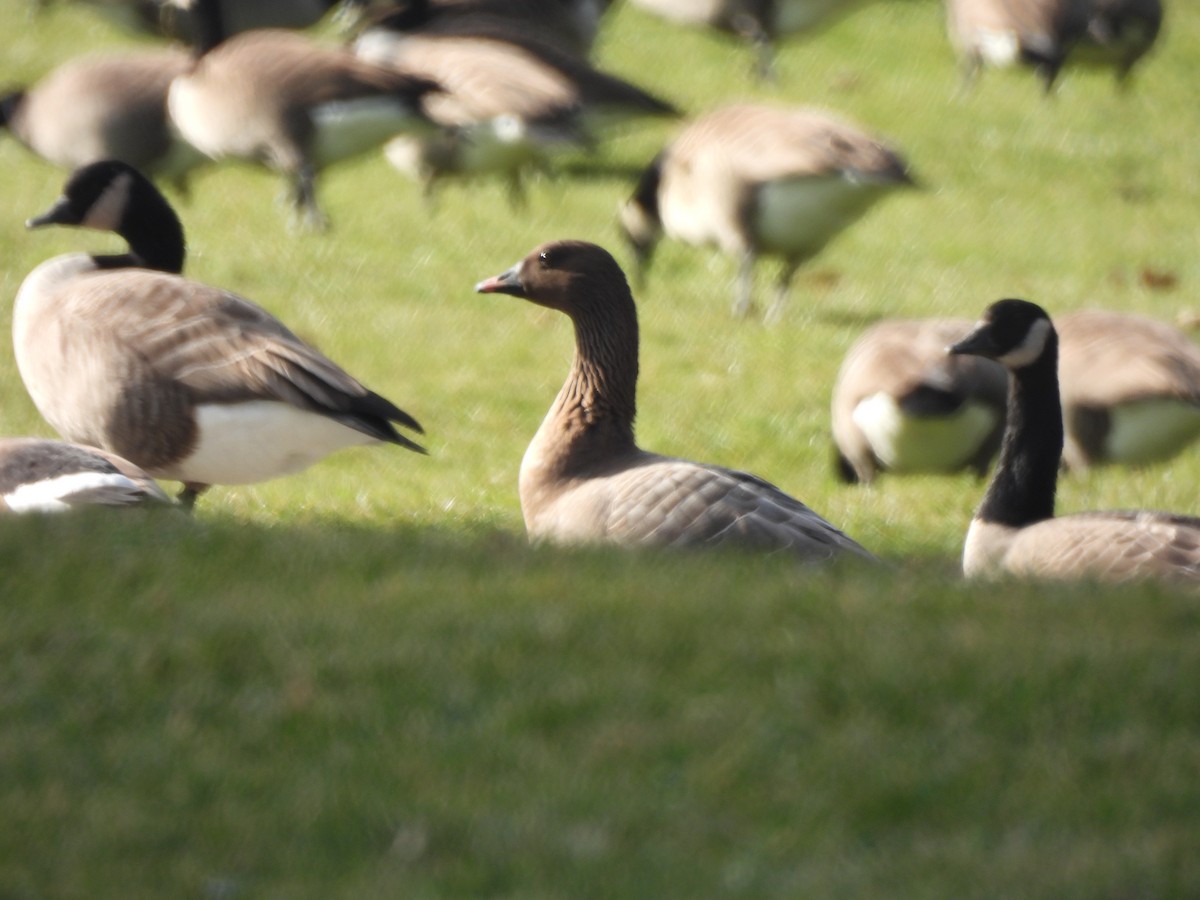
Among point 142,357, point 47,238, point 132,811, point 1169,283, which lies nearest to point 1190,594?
point 132,811

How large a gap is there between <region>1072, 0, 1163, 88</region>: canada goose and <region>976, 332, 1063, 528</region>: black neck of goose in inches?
414

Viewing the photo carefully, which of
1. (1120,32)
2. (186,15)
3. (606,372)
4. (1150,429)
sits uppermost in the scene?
(606,372)

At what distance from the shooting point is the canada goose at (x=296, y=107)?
12.9 meters

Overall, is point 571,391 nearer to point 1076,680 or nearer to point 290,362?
point 290,362

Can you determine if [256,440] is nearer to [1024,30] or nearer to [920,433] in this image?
[920,433]

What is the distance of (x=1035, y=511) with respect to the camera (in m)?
6.80

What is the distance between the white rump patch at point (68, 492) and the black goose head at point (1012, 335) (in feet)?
10.4

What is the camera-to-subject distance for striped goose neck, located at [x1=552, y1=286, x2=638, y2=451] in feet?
22.4

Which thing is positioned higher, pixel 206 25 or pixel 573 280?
pixel 573 280

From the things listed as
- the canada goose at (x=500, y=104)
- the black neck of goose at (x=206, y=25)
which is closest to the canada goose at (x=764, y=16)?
the canada goose at (x=500, y=104)

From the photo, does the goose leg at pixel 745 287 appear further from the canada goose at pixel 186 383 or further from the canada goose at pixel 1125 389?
the canada goose at pixel 186 383

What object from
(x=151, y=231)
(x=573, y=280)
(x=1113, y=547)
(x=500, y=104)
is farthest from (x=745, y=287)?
(x=1113, y=547)

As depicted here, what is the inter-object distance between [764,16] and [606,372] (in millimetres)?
10889

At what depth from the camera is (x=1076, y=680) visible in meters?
4.53
